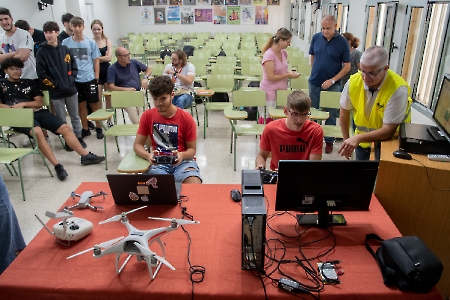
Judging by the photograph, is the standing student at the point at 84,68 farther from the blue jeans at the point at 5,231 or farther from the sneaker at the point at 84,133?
the blue jeans at the point at 5,231

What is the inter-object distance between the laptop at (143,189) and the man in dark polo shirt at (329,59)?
Answer: 313 centimetres

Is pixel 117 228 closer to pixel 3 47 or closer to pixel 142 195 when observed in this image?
pixel 142 195

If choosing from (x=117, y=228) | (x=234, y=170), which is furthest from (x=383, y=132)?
(x=234, y=170)

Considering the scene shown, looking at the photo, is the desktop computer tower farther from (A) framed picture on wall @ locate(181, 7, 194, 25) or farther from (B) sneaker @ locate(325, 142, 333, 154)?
(A) framed picture on wall @ locate(181, 7, 194, 25)

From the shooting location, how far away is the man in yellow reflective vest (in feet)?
7.02

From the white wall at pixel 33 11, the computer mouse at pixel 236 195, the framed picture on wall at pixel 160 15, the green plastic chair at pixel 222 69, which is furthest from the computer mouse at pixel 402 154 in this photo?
the framed picture on wall at pixel 160 15

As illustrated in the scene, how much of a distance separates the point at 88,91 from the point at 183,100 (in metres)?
1.47

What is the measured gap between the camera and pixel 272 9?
14.8 m

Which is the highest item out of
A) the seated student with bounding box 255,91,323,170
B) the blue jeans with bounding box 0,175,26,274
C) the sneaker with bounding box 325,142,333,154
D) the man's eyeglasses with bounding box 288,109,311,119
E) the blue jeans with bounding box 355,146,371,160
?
the man's eyeglasses with bounding box 288,109,311,119

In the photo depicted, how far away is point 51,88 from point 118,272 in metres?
3.73

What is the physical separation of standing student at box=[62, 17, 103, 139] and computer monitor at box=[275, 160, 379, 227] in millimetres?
4226

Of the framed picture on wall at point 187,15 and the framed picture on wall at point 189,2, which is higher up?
the framed picture on wall at point 189,2

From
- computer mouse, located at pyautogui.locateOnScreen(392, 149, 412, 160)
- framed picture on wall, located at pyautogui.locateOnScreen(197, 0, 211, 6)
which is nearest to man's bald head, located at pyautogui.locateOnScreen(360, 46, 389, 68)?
computer mouse, located at pyautogui.locateOnScreen(392, 149, 412, 160)

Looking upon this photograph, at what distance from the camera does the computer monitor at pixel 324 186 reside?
1.65m
